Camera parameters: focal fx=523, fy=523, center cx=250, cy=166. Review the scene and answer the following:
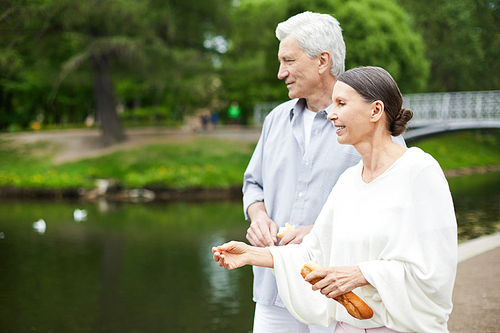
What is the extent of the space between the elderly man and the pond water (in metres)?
3.64

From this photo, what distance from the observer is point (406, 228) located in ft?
4.70

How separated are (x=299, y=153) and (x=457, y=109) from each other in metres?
19.8

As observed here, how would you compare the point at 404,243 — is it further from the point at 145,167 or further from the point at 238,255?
the point at 145,167

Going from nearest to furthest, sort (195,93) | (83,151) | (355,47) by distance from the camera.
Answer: (195,93) < (83,151) < (355,47)

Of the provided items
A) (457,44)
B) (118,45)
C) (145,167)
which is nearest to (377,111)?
(145,167)

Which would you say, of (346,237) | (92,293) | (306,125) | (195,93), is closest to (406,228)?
(346,237)

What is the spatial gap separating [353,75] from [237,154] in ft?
55.7

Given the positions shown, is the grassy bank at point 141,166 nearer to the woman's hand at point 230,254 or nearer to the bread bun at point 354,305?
the woman's hand at point 230,254

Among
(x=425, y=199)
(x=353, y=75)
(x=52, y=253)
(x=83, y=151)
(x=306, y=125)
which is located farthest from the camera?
(x=83, y=151)

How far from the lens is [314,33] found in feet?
6.57

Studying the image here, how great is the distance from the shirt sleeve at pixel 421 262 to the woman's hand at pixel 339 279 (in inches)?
0.9

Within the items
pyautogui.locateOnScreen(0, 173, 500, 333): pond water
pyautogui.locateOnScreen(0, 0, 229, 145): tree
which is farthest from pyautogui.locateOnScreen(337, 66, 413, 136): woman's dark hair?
pyautogui.locateOnScreen(0, 0, 229, 145): tree

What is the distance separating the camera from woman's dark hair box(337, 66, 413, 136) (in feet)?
5.04

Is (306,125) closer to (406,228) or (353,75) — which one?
(353,75)
